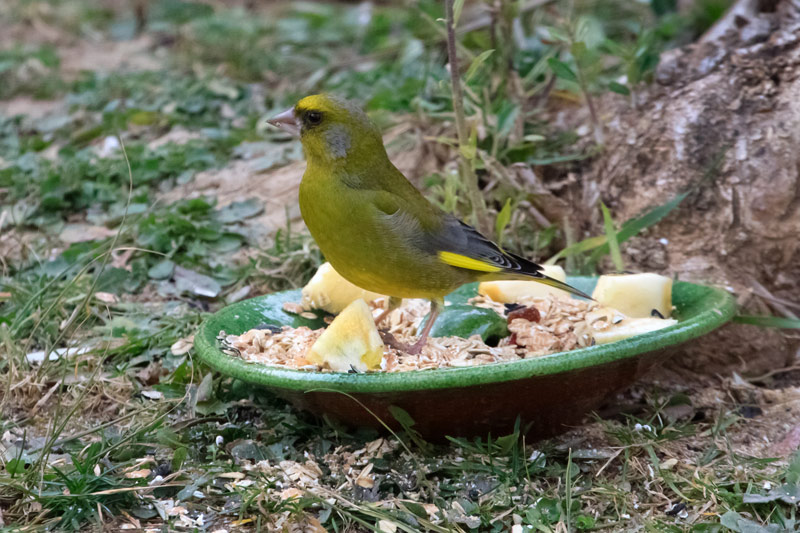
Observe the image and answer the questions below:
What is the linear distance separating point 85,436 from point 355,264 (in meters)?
1.15

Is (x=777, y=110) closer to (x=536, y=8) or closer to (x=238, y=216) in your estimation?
(x=536, y=8)

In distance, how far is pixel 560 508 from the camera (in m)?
2.74

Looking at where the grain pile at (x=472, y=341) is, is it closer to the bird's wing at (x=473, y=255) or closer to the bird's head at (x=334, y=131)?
the bird's wing at (x=473, y=255)

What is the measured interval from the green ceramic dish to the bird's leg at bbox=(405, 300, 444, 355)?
0.87 ft

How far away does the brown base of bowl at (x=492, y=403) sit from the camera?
2.80 m

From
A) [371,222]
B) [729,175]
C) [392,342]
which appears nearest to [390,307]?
[392,342]

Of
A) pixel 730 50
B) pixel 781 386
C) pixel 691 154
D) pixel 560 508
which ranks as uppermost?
pixel 730 50

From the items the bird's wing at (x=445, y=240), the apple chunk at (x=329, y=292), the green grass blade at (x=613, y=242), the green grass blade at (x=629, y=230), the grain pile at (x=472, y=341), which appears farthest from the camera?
the green grass blade at (x=629, y=230)

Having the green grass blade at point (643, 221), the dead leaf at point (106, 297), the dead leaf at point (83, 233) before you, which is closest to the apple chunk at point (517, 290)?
the green grass blade at point (643, 221)

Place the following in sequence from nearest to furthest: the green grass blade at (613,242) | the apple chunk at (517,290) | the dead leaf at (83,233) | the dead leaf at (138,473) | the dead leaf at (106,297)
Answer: the dead leaf at (138,473), the apple chunk at (517,290), the green grass blade at (613,242), the dead leaf at (106,297), the dead leaf at (83,233)

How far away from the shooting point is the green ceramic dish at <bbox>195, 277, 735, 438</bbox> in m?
2.68

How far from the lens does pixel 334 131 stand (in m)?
3.18

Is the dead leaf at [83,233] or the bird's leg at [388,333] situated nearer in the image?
the bird's leg at [388,333]

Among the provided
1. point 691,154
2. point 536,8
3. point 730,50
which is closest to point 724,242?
point 691,154
